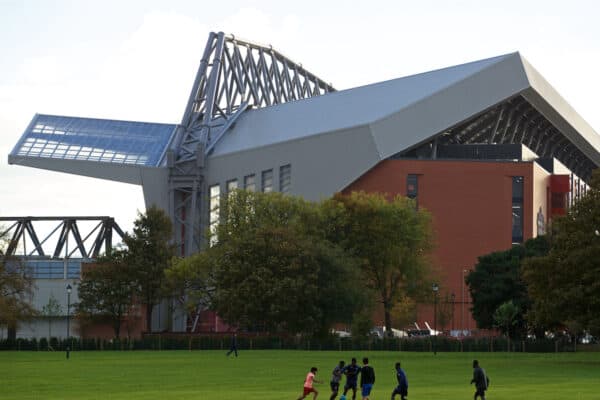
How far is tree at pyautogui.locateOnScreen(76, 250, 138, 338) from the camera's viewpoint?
10719cm

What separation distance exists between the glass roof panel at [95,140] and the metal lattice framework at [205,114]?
3151 mm

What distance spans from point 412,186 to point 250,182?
17.0m

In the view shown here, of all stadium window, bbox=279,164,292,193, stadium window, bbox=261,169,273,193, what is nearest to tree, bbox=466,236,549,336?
stadium window, bbox=279,164,292,193

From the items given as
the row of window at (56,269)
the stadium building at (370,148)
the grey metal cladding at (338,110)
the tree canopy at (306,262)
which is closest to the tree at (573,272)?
the tree canopy at (306,262)

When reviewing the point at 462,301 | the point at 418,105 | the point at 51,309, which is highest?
the point at 418,105

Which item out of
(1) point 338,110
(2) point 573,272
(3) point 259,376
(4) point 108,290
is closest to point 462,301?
(1) point 338,110

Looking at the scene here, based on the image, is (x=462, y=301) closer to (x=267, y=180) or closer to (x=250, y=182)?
(x=267, y=180)

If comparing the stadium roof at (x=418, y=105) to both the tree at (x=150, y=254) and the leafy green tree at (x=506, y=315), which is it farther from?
the leafy green tree at (x=506, y=315)

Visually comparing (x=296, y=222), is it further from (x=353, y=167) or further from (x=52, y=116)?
(x=52, y=116)

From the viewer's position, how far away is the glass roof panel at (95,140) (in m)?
140

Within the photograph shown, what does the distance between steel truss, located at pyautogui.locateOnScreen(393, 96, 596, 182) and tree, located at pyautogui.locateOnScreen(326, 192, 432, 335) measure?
18525mm

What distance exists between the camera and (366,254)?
4117 inches

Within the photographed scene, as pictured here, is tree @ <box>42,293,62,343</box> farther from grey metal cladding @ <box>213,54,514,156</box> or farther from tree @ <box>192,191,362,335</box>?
grey metal cladding @ <box>213,54,514,156</box>

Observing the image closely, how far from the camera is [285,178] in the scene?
125m
